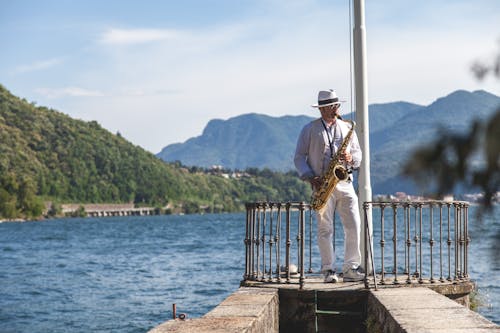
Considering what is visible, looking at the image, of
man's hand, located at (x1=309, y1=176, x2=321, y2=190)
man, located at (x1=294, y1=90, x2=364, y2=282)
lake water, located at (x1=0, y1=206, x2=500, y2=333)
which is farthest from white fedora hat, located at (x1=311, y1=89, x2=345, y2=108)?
lake water, located at (x1=0, y1=206, x2=500, y2=333)

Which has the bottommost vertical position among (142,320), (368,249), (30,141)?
(142,320)

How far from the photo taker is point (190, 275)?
121 ft

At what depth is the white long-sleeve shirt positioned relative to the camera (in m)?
9.81

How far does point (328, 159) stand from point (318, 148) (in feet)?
0.55

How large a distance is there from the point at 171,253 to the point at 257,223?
150 feet

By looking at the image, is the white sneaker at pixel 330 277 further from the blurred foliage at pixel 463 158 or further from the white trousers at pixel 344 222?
the blurred foliage at pixel 463 158

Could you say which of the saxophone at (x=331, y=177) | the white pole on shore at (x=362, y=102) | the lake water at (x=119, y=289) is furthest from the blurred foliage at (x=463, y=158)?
the lake water at (x=119, y=289)

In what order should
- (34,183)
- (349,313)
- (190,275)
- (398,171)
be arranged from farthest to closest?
(34,183), (190,275), (349,313), (398,171)

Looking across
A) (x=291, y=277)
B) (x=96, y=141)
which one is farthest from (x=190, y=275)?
(x=96, y=141)

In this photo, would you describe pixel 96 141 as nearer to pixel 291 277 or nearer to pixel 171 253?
pixel 171 253

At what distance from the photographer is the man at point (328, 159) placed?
9758mm

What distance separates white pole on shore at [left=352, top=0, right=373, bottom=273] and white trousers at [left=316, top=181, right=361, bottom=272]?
0.82m

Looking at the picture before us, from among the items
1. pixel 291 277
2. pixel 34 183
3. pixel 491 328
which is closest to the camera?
pixel 491 328

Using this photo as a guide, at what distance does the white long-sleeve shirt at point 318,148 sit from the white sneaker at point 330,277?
1.23m
